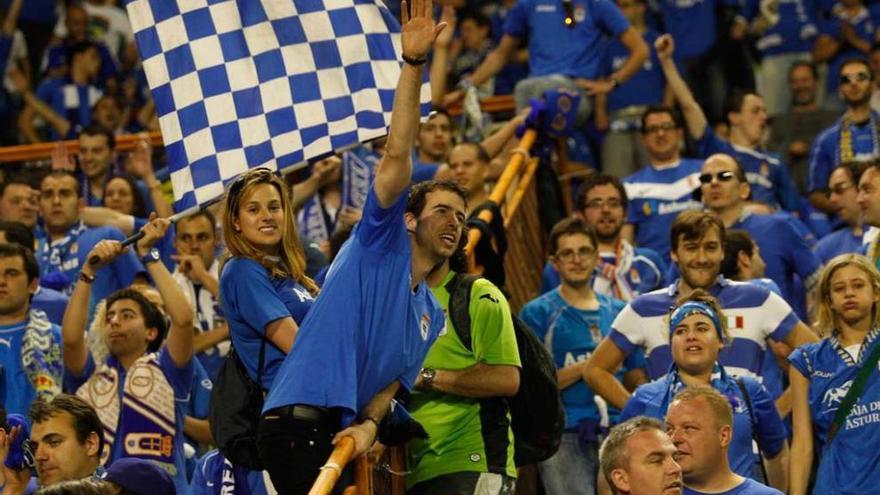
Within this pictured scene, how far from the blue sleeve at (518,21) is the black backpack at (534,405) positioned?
22.9ft

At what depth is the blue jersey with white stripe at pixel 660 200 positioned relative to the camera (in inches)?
522

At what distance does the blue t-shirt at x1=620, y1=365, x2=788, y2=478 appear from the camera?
29.6 feet

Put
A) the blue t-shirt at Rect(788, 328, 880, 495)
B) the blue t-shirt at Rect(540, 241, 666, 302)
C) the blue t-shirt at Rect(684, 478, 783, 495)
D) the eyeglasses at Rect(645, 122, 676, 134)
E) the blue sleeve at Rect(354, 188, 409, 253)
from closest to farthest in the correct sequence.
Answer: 1. the blue sleeve at Rect(354, 188, 409, 253)
2. the blue t-shirt at Rect(684, 478, 783, 495)
3. the blue t-shirt at Rect(788, 328, 880, 495)
4. the blue t-shirt at Rect(540, 241, 666, 302)
5. the eyeglasses at Rect(645, 122, 676, 134)

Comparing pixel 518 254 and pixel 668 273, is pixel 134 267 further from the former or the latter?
pixel 668 273

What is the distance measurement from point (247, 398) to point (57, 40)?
11.7m

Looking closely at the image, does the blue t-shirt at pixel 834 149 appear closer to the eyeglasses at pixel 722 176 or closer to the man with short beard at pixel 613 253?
the eyeglasses at pixel 722 176

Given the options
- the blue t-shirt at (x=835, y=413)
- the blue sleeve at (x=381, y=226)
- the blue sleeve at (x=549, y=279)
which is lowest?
the blue t-shirt at (x=835, y=413)

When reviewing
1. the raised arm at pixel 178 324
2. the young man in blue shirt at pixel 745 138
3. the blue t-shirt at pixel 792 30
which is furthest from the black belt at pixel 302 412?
the blue t-shirt at pixel 792 30

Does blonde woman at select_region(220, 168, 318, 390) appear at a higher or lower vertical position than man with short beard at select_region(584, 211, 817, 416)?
higher

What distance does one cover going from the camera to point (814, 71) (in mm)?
16453

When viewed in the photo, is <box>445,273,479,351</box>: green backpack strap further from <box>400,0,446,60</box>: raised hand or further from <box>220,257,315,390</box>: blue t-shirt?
<box>400,0,446,60</box>: raised hand

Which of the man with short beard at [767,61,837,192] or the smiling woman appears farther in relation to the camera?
the man with short beard at [767,61,837,192]

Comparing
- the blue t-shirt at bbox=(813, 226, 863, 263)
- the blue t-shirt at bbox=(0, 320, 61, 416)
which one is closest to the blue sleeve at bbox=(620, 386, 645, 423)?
the blue t-shirt at bbox=(0, 320, 61, 416)

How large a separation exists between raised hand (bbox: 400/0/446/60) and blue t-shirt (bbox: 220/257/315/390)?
1.12m
